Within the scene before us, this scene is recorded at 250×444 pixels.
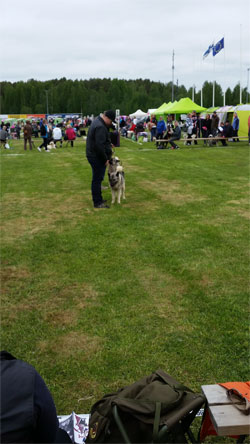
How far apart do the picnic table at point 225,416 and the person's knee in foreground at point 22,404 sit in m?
0.88

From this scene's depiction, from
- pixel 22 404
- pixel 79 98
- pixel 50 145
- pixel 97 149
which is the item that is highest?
pixel 79 98

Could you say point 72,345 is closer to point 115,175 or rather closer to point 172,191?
point 115,175

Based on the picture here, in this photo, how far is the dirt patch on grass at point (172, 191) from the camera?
30.5 feet

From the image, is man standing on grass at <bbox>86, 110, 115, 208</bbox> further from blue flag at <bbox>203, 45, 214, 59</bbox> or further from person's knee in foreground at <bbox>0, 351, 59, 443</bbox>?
blue flag at <bbox>203, 45, 214, 59</bbox>

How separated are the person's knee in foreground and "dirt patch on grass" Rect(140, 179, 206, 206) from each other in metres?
7.46

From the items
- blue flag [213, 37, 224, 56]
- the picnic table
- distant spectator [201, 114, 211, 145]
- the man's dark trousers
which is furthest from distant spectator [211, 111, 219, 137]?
the picnic table

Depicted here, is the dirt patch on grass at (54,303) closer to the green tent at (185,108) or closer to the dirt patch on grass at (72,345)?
the dirt patch on grass at (72,345)

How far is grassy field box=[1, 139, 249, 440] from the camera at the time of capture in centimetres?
345

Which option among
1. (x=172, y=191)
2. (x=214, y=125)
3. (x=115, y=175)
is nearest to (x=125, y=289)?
(x=115, y=175)

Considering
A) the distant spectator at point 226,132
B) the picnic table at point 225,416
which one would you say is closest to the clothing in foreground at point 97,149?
the picnic table at point 225,416

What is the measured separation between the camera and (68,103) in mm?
116438

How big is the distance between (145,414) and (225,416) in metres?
0.45

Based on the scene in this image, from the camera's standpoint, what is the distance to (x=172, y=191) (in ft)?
33.9

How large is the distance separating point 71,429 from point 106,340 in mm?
1110
